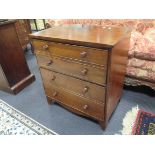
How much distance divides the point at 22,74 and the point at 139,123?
4.78ft

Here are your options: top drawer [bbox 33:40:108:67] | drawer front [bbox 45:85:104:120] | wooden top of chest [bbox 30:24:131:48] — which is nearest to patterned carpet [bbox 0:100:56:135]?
drawer front [bbox 45:85:104:120]

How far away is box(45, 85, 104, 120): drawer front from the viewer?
4.00 feet

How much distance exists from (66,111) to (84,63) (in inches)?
27.0

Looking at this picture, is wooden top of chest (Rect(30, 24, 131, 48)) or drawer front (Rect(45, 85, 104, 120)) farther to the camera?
drawer front (Rect(45, 85, 104, 120))

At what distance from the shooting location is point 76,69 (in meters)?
1.12

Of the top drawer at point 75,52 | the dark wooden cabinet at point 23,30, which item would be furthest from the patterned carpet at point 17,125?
the dark wooden cabinet at point 23,30

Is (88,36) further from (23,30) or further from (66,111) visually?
(23,30)

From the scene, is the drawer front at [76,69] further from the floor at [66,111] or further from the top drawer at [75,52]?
the floor at [66,111]

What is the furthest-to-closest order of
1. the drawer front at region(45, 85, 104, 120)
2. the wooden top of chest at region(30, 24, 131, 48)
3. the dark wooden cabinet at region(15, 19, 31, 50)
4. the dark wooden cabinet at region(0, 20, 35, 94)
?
1. the dark wooden cabinet at region(15, 19, 31, 50)
2. the dark wooden cabinet at region(0, 20, 35, 94)
3. the drawer front at region(45, 85, 104, 120)
4. the wooden top of chest at region(30, 24, 131, 48)

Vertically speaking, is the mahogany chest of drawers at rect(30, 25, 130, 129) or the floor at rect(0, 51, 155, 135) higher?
the mahogany chest of drawers at rect(30, 25, 130, 129)

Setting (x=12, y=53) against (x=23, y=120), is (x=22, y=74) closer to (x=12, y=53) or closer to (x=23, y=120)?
(x=12, y=53)

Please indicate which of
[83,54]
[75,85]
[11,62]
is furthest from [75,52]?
[11,62]

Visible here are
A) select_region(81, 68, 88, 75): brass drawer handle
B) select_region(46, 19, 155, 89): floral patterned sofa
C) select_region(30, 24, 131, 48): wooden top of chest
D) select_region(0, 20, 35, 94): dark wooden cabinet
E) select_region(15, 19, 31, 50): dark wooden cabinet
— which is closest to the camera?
select_region(30, 24, 131, 48): wooden top of chest

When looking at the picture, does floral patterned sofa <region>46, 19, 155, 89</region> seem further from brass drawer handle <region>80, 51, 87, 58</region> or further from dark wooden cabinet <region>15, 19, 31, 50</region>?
dark wooden cabinet <region>15, 19, 31, 50</region>
